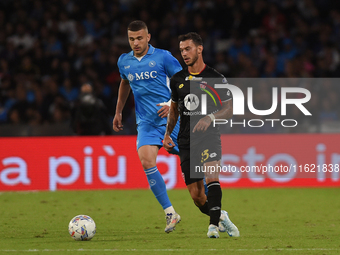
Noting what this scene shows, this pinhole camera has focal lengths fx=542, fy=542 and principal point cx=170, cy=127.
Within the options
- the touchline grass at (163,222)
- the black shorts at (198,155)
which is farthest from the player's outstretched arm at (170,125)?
the touchline grass at (163,222)

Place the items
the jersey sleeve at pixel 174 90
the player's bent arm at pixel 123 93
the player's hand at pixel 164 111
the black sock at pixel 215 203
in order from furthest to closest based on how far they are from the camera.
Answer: the player's bent arm at pixel 123 93, the player's hand at pixel 164 111, the jersey sleeve at pixel 174 90, the black sock at pixel 215 203

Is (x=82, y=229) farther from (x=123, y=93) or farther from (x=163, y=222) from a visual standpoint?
(x=123, y=93)

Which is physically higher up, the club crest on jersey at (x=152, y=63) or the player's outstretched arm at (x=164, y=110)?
the club crest on jersey at (x=152, y=63)

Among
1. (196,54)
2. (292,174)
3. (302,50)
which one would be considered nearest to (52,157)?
(292,174)

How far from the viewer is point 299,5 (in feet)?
46.2

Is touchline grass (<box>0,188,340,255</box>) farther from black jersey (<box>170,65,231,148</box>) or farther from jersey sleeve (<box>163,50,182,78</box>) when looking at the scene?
jersey sleeve (<box>163,50,182,78</box>)

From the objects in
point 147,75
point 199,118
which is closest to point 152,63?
point 147,75

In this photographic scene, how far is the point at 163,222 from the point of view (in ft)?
22.8

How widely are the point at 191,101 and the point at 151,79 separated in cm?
85

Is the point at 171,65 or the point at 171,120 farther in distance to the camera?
the point at 171,65

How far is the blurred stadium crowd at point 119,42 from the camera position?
12211 mm

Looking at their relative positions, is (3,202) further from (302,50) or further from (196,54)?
(302,50)

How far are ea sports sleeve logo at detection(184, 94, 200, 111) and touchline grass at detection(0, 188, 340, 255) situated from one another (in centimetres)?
135

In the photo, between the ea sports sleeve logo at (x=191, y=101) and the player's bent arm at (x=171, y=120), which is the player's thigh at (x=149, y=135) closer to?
the player's bent arm at (x=171, y=120)
